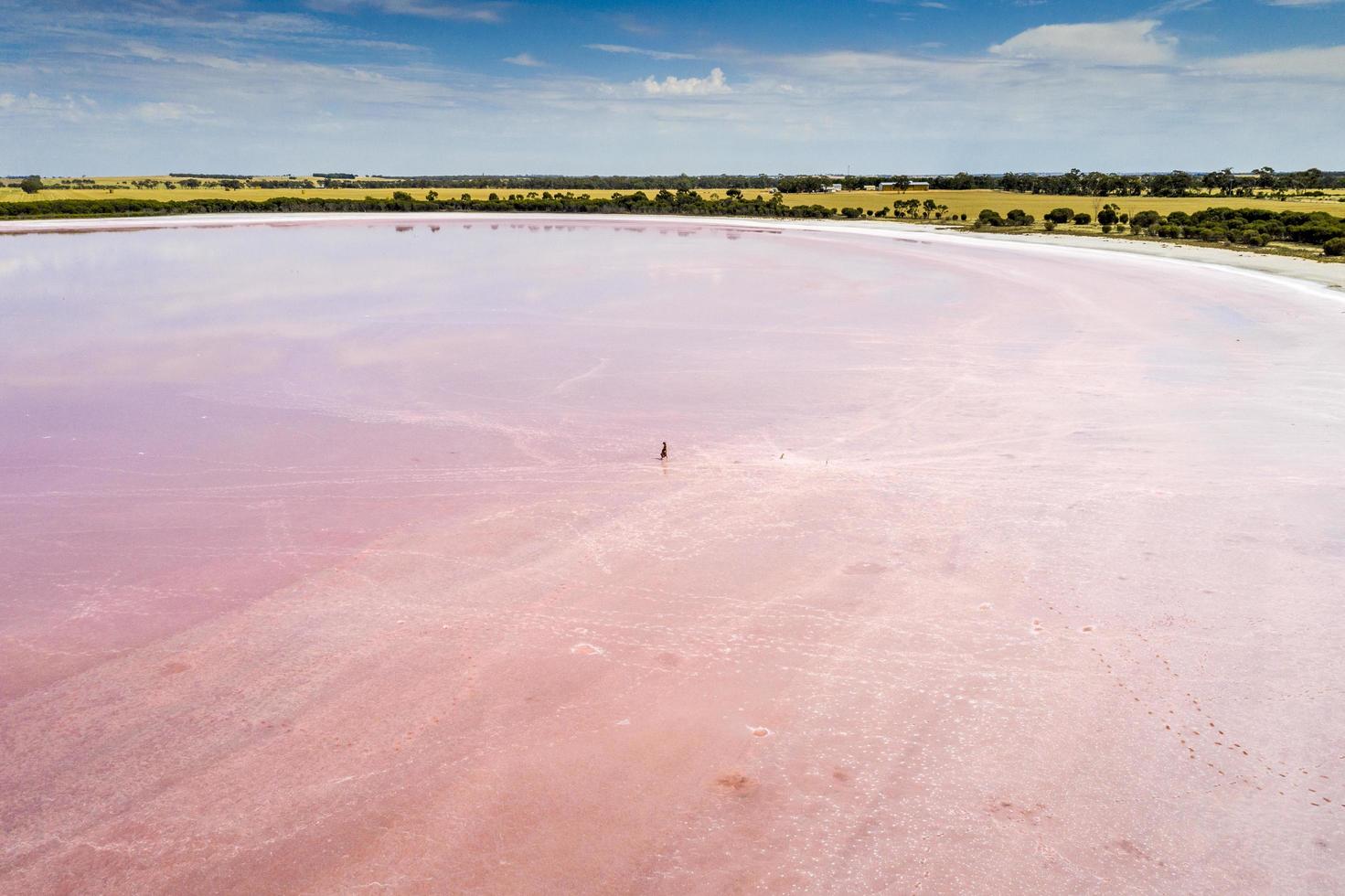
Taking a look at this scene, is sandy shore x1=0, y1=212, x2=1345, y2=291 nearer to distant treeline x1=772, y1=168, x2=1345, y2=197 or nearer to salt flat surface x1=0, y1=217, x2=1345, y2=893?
salt flat surface x1=0, y1=217, x2=1345, y2=893

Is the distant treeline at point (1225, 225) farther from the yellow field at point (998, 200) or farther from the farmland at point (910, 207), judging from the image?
the yellow field at point (998, 200)

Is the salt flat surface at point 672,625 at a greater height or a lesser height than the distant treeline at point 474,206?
lesser

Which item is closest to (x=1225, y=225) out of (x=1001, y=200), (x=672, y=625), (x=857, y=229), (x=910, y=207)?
(x=857, y=229)

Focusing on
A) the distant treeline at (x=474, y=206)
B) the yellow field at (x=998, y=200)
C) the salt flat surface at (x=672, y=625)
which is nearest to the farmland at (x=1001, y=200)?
the yellow field at (x=998, y=200)

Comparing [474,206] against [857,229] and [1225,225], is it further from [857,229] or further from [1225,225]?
[1225,225]

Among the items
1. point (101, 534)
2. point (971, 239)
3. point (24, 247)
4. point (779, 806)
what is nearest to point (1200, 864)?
point (779, 806)

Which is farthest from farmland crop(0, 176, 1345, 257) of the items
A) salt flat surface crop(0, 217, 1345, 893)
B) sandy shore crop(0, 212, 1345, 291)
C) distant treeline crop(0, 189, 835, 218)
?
salt flat surface crop(0, 217, 1345, 893)

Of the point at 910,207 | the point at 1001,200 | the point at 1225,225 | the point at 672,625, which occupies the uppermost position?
the point at 1001,200

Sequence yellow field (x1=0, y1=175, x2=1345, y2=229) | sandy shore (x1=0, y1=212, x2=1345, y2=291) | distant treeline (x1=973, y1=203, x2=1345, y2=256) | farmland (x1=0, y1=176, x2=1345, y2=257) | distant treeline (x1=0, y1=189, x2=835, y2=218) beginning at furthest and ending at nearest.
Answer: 1. distant treeline (x1=0, y1=189, x2=835, y2=218)
2. yellow field (x1=0, y1=175, x2=1345, y2=229)
3. farmland (x1=0, y1=176, x2=1345, y2=257)
4. distant treeline (x1=973, y1=203, x2=1345, y2=256)
5. sandy shore (x1=0, y1=212, x2=1345, y2=291)
